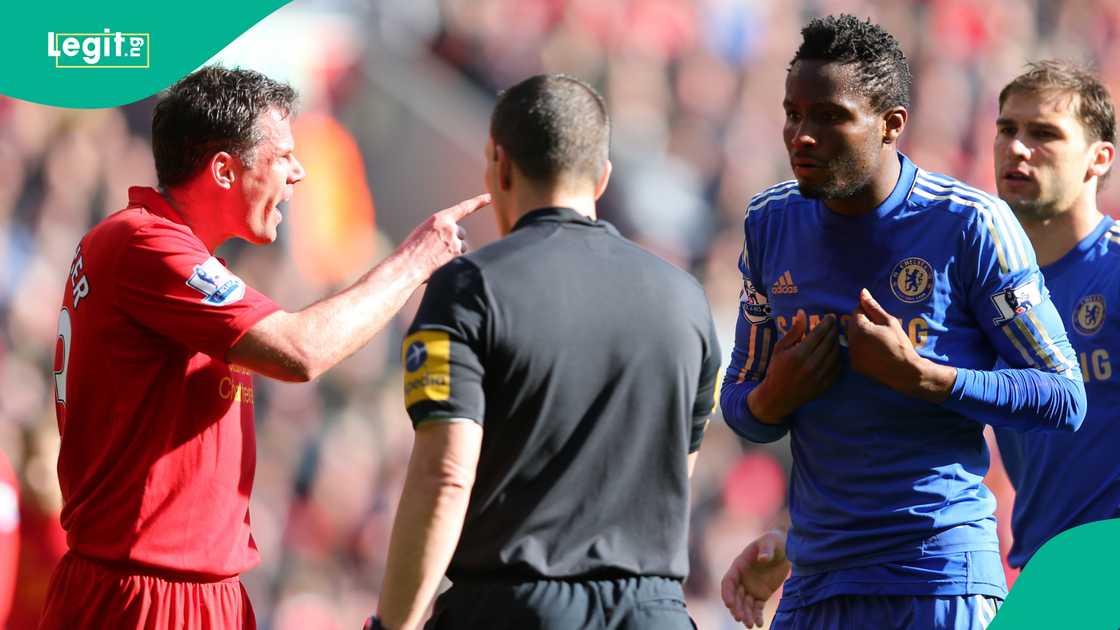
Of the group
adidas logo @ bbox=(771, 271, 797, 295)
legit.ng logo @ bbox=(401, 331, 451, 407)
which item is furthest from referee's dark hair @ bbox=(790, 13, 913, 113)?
legit.ng logo @ bbox=(401, 331, 451, 407)

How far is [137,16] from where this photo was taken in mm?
5453

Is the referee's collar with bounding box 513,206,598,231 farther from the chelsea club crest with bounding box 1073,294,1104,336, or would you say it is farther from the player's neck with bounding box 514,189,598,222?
the chelsea club crest with bounding box 1073,294,1104,336

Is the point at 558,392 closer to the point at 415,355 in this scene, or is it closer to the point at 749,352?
the point at 415,355

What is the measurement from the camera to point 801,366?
300 centimetres

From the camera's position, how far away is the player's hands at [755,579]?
333 centimetres

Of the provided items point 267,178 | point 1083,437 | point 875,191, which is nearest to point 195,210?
point 267,178

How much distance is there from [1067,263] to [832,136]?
1.35 meters

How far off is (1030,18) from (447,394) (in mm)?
6539

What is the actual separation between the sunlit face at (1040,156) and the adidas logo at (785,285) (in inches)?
46.5

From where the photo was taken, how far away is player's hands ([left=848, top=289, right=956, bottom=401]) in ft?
9.38

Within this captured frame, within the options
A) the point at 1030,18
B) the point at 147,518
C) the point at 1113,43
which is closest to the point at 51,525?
the point at 147,518

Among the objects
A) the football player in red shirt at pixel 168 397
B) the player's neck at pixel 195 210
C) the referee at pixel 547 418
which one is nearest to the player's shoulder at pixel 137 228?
the football player in red shirt at pixel 168 397

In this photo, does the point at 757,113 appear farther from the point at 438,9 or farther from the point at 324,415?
the point at 324,415

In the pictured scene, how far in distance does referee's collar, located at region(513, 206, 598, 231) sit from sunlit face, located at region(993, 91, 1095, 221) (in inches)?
78.1
